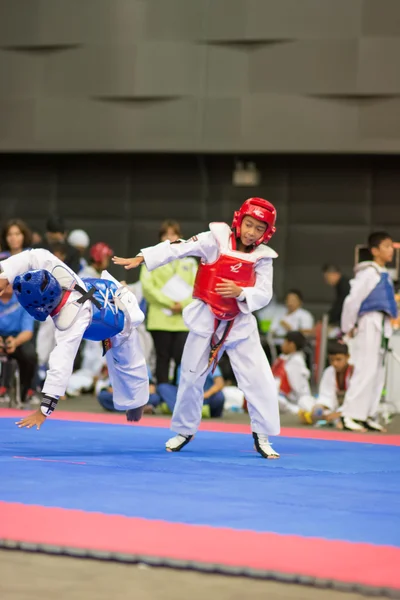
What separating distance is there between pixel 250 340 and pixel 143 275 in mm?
3171

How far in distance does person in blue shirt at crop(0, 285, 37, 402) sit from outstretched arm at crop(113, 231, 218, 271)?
2.81 metres

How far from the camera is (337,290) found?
1155cm

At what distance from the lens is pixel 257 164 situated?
13.2 meters

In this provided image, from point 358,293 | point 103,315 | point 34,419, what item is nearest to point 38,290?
point 103,315

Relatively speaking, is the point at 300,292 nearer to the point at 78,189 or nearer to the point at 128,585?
the point at 78,189

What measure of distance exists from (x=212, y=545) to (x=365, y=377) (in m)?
4.72

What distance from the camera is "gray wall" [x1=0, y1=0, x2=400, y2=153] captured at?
12148mm

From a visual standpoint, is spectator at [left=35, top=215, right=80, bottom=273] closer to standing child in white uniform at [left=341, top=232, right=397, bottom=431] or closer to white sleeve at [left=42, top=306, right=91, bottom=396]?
standing child in white uniform at [left=341, top=232, right=397, bottom=431]

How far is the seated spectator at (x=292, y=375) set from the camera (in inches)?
363

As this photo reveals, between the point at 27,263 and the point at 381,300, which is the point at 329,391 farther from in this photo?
the point at 27,263

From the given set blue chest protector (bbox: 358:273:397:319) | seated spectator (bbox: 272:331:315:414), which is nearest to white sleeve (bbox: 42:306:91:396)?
blue chest protector (bbox: 358:273:397:319)

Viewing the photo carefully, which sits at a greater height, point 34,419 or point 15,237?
point 15,237

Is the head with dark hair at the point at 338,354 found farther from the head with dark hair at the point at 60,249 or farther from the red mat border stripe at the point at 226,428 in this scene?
the head with dark hair at the point at 60,249

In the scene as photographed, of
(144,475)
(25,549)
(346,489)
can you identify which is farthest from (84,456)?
(25,549)
